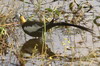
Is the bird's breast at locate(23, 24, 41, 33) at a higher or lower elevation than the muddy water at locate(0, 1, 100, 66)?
higher

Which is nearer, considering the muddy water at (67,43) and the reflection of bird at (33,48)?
the muddy water at (67,43)

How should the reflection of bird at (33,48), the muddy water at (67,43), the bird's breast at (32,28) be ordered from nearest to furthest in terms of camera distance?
the muddy water at (67,43) → the reflection of bird at (33,48) → the bird's breast at (32,28)

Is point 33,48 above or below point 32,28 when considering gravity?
below

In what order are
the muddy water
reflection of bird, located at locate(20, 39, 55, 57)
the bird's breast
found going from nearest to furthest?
the muddy water
reflection of bird, located at locate(20, 39, 55, 57)
the bird's breast


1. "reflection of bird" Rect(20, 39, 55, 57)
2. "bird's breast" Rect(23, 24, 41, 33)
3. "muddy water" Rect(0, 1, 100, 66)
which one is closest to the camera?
"muddy water" Rect(0, 1, 100, 66)

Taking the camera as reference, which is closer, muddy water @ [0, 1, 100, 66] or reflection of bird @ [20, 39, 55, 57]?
muddy water @ [0, 1, 100, 66]

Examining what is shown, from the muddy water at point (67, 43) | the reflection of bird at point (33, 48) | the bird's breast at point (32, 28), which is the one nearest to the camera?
the muddy water at point (67, 43)

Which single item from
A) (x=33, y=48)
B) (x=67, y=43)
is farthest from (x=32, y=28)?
(x=67, y=43)

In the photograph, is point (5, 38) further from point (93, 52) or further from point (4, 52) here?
point (93, 52)

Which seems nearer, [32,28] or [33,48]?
[33,48]

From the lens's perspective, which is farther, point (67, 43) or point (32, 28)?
point (32, 28)

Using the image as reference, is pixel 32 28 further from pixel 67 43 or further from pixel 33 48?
pixel 67 43
